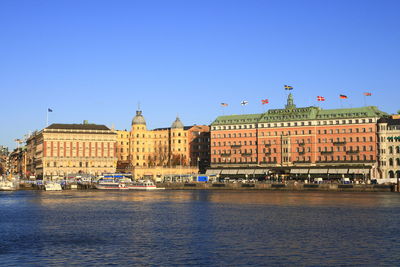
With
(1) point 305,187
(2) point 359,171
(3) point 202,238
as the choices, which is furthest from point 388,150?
(3) point 202,238

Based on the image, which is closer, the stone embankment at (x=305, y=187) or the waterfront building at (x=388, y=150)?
the stone embankment at (x=305, y=187)

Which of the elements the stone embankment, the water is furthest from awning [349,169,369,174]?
the water

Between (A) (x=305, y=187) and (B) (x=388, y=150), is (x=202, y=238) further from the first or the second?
(B) (x=388, y=150)

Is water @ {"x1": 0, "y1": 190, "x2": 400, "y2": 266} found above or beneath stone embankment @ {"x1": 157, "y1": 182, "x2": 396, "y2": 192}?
beneath

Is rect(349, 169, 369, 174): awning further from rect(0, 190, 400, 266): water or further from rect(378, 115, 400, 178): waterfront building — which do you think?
rect(0, 190, 400, 266): water

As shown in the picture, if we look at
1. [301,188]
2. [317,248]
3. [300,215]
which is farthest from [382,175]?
[317,248]

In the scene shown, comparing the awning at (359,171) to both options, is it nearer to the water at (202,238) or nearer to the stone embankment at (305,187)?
the stone embankment at (305,187)

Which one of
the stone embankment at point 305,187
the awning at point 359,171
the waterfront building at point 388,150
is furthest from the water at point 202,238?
the waterfront building at point 388,150

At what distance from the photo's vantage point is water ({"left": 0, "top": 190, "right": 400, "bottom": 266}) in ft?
160

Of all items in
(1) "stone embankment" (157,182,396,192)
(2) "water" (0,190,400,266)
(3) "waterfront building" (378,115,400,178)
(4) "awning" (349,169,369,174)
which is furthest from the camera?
(3) "waterfront building" (378,115,400,178)

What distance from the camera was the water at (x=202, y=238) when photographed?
48625 mm

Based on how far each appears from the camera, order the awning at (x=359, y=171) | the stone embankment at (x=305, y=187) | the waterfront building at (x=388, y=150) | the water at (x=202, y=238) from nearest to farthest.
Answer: the water at (x=202, y=238) < the stone embankment at (x=305, y=187) < the awning at (x=359, y=171) < the waterfront building at (x=388, y=150)

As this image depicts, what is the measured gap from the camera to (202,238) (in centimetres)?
6109

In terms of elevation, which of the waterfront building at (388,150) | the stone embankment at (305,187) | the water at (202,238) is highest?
the waterfront building at (388,150)
